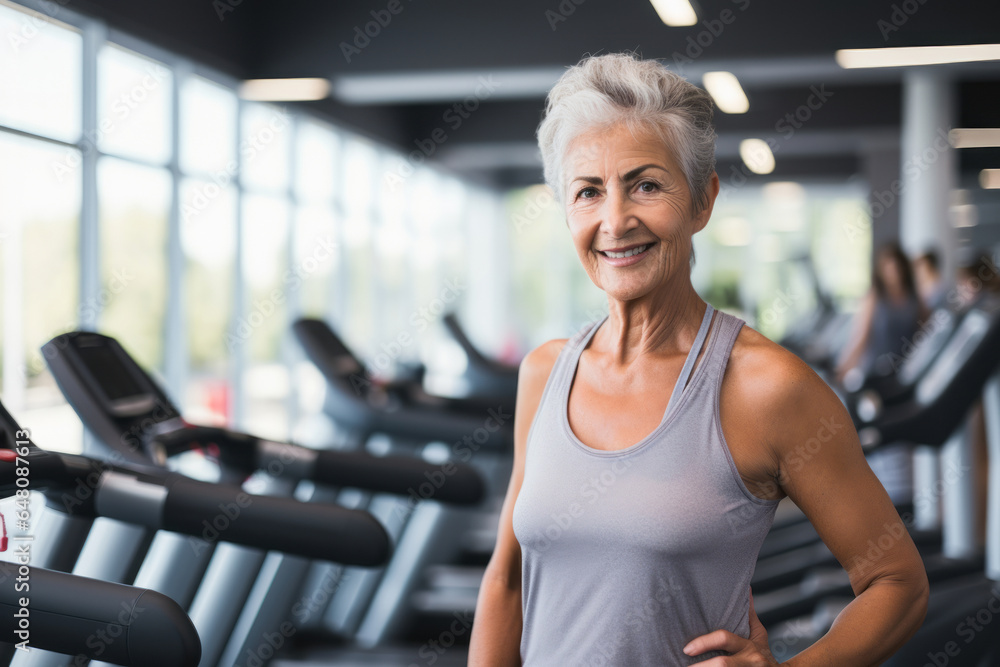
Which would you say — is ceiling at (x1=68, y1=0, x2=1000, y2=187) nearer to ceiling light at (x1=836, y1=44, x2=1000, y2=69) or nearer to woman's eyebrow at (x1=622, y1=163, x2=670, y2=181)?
ceiling light at (x1=836, y1=44, x2=1000, y2=69)

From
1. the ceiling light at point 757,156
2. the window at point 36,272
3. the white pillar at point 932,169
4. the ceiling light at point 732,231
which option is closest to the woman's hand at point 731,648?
the window at point 36,272

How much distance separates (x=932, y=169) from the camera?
722 cm

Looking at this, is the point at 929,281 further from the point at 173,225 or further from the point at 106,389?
the point at 106,389

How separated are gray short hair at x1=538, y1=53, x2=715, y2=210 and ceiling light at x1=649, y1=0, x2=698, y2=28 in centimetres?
329

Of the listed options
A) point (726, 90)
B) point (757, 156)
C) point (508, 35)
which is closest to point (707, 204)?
point (508, 35)

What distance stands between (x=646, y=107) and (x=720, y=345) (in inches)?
11.2

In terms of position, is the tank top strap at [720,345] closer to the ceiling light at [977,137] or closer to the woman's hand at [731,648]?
the woman's hand at [731,648]

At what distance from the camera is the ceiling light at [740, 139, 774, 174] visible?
383 inches

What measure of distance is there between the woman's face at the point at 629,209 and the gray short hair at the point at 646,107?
0.04ft

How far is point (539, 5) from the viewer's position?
441cm

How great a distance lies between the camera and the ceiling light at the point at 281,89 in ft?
16.7

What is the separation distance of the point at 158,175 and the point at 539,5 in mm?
2176

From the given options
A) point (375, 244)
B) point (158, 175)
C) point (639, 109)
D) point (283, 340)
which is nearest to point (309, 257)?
point (283, 340)

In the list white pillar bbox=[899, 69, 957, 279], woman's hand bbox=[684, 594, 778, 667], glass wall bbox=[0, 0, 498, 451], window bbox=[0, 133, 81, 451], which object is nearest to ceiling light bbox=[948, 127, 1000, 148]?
white pillar bbox=[899, 69, 957, 279]
